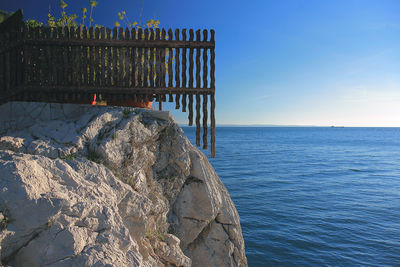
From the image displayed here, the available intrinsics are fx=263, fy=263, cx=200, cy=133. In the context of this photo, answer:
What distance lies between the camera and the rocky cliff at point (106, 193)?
3910 millimetres

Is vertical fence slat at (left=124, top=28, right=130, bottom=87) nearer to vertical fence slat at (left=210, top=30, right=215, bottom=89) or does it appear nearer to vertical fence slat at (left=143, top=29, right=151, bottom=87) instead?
vertical fence slat at (left=143, top=29, right=151, bottom=87)

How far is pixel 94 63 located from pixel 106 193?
473 centimetres

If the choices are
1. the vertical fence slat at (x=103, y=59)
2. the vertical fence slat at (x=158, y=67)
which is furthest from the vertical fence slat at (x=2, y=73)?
the vertical fence slat at (x=158, y=67)

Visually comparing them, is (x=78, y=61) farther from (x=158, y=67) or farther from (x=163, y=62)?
(x=163, y=62)

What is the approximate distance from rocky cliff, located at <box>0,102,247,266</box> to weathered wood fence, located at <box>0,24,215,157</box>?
81 centimetres

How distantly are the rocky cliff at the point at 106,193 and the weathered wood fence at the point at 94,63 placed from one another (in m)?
0.81

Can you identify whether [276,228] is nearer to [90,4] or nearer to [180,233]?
[180,233]

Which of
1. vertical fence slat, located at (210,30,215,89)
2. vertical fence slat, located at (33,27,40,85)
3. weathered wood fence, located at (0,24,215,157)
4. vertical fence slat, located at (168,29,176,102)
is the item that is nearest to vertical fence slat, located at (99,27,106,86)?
weathered wood fence, located at (0,24,215,157)

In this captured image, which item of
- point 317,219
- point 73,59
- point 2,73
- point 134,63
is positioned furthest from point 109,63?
point 317,219

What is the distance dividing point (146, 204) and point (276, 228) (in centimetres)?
1365

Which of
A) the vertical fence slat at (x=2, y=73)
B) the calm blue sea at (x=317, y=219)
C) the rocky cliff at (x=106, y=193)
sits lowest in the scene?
the calm blue sea at (x=317, y=219)

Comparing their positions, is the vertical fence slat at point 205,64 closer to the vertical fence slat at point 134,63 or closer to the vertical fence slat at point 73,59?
the vertical fence slat at point 134,63

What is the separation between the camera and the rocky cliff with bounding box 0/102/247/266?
3910mm

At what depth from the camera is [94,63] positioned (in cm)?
822
